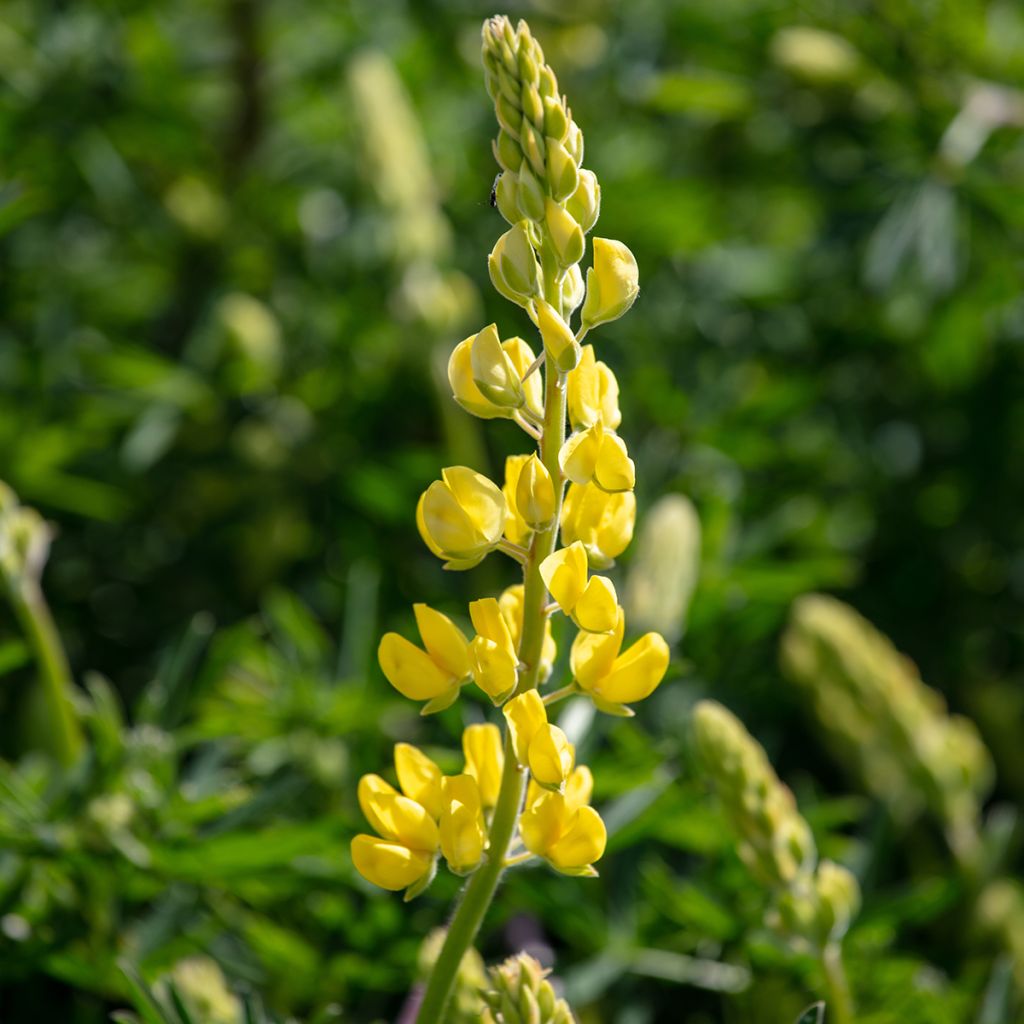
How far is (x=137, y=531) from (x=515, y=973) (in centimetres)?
123

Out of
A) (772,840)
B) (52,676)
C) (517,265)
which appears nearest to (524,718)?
(517,265)

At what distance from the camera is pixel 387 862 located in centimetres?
76

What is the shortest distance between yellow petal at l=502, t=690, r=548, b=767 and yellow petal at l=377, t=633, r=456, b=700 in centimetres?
7

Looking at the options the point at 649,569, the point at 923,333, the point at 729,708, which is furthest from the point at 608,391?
the point at 923,333

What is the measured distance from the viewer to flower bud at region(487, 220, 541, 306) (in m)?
0.71

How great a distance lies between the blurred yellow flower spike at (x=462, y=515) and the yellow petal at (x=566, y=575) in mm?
42

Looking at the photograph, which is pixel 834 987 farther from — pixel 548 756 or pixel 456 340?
pixel 456 340

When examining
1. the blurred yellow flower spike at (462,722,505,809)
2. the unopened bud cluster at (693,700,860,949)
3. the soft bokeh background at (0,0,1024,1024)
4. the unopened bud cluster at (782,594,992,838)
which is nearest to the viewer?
the blurred yellow flower spike at (462,722,505,809)

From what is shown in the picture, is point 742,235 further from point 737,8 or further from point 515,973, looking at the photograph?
point 515,973

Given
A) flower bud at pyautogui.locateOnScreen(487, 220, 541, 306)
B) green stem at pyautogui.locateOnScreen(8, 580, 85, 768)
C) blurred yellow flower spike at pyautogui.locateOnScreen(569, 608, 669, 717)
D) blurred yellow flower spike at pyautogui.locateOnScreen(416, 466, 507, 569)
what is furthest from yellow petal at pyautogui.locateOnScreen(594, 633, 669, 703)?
green stem at pyautogui.locateOnScreen(8, 580, 85, 768)

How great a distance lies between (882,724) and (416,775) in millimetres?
805

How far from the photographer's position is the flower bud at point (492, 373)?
0.73m

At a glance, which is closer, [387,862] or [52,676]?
[387,862]

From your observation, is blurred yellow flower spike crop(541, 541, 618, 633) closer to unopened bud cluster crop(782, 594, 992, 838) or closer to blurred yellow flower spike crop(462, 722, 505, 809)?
blurred yellow flower spike crop(462, 722, 505, 809)
